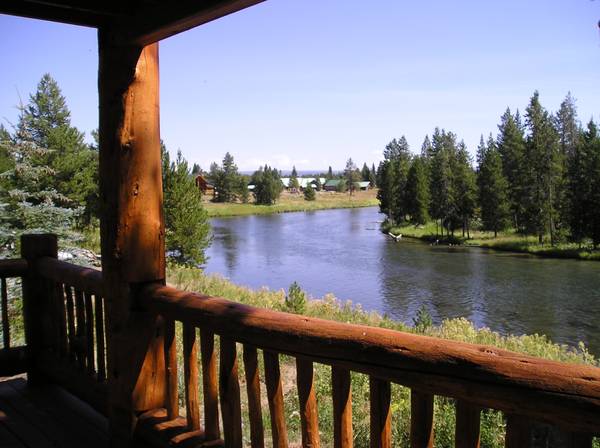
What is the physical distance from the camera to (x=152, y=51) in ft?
8.29

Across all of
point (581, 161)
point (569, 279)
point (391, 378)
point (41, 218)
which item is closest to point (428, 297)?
point (569, 279)

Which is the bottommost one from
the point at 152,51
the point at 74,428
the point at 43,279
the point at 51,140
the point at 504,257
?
the point at 504,257

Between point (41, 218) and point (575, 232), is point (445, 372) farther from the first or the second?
point (575, 232)

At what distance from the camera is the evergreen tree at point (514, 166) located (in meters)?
38.8

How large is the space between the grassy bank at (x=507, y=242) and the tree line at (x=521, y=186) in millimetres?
744

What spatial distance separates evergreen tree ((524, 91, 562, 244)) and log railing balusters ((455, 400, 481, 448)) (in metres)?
37.7

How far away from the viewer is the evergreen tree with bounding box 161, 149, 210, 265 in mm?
22656

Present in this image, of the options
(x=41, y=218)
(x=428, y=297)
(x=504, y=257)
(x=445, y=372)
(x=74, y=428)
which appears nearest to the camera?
(x=445, y=372)

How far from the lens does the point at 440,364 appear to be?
1359 millimetres

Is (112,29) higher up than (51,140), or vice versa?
(51,140)

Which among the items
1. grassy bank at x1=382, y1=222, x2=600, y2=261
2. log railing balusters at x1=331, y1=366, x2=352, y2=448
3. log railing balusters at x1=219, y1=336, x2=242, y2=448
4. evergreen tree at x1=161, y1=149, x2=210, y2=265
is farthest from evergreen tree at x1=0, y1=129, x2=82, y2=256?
grassy bank at x1=382, y1=222, x2=600, y2=261

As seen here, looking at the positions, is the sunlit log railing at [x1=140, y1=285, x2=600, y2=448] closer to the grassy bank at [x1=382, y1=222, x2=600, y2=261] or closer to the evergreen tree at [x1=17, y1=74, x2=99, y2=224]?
the evergreen tree at [x1=17, y1=74, x2=99, y2=224]

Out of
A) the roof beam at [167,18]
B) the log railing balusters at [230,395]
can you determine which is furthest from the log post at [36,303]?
the log railing balusters at [230,395]

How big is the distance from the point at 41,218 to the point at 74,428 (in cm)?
678
